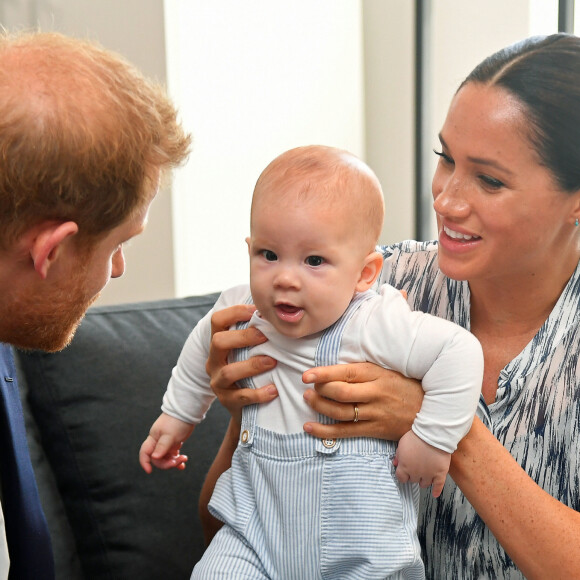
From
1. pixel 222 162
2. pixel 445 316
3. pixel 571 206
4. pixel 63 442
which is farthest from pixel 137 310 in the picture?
pixel 222 162

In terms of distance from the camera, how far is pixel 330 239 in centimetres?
134

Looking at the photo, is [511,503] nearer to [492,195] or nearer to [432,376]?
[432,376]

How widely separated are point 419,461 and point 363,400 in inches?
5.1

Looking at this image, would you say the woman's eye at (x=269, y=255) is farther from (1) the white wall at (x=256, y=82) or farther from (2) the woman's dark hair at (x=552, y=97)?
(1) the white wall at (x=256, y=82)

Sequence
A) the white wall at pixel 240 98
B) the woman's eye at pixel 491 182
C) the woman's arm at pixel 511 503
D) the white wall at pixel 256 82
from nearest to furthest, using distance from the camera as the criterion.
A: the woman's arm at pixel 511 503, the woman's eye at pixel 491 182, the white wall at pixel 256 82, the white wall at pixel 240 98

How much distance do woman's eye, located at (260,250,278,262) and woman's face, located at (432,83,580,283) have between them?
373 mm

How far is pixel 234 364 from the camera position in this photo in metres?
1.50

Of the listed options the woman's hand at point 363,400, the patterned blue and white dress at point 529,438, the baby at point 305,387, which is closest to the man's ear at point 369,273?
the baby at point 305,387

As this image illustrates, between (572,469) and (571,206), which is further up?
(571,206)

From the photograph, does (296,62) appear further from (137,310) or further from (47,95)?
(47,95)

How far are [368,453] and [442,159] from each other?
0.62 m

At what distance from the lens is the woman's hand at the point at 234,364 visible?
1.46 meters

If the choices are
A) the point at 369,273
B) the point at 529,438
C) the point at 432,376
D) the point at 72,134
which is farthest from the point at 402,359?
the point at 72,134

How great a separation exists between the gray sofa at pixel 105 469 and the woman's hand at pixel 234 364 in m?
0.47
